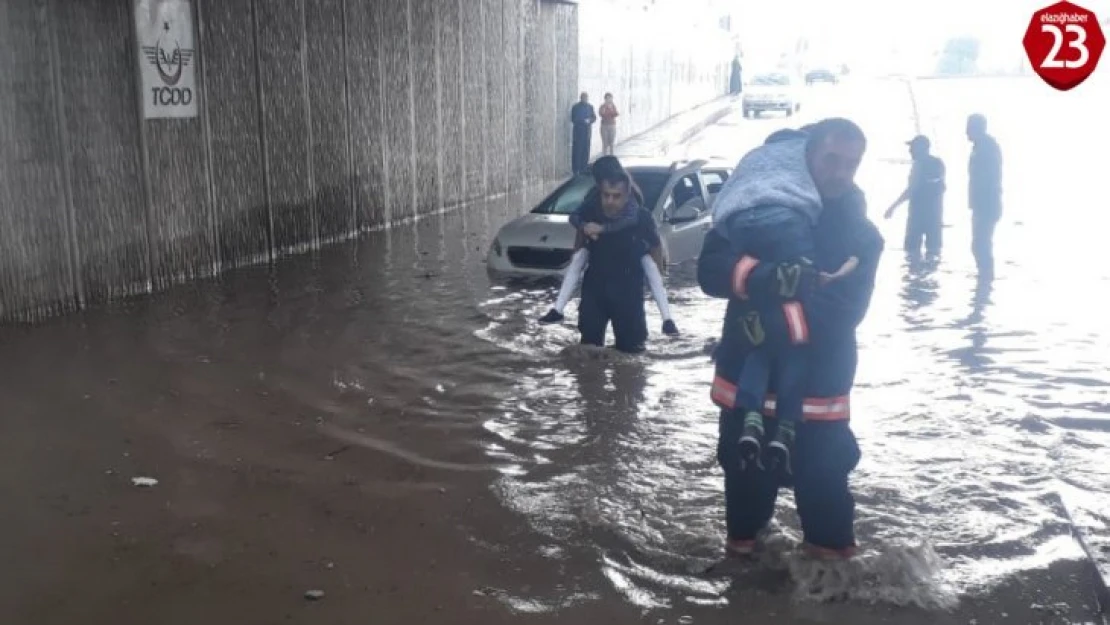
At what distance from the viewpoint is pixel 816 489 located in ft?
14.9

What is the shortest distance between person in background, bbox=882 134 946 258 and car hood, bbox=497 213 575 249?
4.27 meters

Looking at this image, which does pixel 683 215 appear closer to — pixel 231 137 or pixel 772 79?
pixel 231 137

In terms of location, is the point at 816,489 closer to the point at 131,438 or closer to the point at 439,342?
the point at 131,438

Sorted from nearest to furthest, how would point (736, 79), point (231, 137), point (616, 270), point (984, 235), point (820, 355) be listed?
1. point (820, 355)
2. point (616, 270)
3. point (984, 235)
4. point (231, 137)
5. point (736, 79)

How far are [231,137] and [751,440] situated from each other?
996 cm

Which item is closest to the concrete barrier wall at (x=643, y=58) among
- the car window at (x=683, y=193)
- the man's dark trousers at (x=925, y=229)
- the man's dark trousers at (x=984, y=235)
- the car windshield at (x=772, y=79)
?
the car windshield at (x=772, y=79)

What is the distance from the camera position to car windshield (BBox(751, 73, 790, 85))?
42.1 m

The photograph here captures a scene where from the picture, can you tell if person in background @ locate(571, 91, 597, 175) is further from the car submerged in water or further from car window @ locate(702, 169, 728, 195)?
the car submerged in water

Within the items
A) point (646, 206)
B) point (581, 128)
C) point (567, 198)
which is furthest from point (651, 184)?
point (581, 128)

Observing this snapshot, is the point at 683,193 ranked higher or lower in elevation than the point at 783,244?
lower

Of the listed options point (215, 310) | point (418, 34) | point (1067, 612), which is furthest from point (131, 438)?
point (418, 34)

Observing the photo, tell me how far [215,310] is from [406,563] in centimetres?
625

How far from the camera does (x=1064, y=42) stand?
105ft

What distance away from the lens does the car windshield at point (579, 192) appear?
40.2 ft
